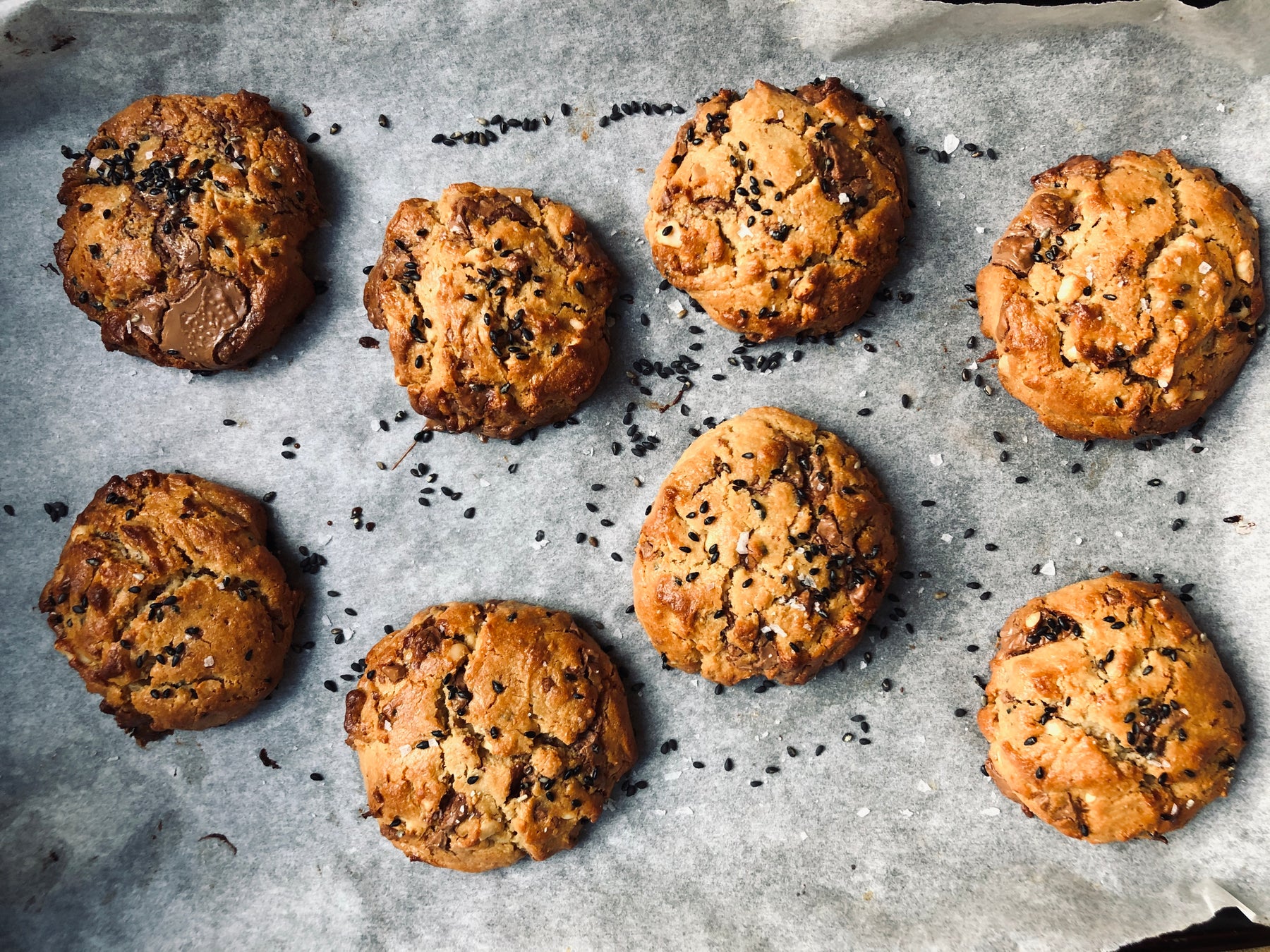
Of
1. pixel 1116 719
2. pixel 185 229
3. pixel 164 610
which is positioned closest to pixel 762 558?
pixel 1116 719

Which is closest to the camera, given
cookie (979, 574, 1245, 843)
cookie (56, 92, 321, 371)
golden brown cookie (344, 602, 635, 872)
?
cookie (979, 574, 1245, 843)

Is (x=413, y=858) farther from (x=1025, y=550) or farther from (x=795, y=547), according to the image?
(x=1025, y=550)

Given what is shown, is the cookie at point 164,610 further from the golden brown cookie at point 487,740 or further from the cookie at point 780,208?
the cookie at point 780,208

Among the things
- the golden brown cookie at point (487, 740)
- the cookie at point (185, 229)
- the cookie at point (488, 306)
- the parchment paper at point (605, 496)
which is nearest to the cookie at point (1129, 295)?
the parchment paper at point (605, 496)

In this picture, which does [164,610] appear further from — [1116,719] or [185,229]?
[1116,719]

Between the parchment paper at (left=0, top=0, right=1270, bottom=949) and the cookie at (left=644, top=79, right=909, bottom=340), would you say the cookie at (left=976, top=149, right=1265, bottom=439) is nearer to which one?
the parchment paper at (left=0, top=0, right=1270, bottom=949)

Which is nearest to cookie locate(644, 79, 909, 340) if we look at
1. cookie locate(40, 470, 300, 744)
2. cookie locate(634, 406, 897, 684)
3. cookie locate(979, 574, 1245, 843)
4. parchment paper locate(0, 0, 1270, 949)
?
parchment paper locate(0, 0, 1270, 949)
